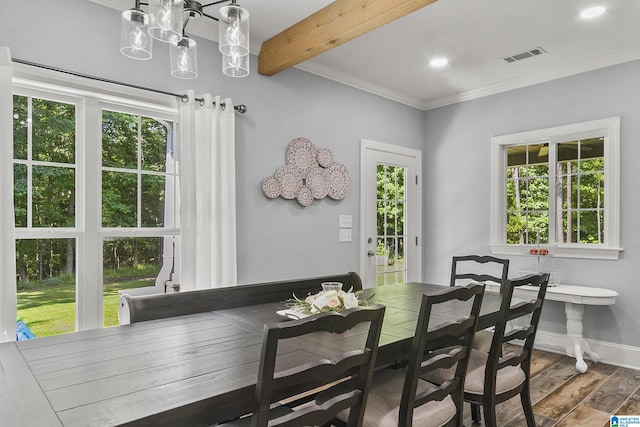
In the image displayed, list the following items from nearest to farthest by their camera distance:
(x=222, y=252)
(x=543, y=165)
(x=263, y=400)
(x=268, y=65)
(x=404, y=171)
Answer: (x=263, y=400) → (x=222, y=252) → (x=268, y=65) → (x=543, y=165) → (x=404, y=171)

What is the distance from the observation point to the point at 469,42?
3473mm

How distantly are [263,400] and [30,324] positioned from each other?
7.17 ft

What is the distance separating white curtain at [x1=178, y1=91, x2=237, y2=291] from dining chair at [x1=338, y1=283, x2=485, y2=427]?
5.07ft

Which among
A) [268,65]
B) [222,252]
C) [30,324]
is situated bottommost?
[30,324]

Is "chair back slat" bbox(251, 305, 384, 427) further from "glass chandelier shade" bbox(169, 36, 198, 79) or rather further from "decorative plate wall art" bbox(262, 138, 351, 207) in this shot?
"decorative plate wall art" bbox(262, 138, 351, 207)

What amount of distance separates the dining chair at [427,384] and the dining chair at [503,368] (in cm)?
22

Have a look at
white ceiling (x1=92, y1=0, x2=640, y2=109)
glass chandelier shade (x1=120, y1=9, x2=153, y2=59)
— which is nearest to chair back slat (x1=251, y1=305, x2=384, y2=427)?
glass chandelier shade (x1=120, y1=9, x2=153, y2=59)

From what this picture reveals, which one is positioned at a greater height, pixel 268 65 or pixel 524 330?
pixel 268 65

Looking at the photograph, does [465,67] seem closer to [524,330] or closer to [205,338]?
[524,330]

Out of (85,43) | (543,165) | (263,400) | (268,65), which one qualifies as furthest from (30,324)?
(543,165)

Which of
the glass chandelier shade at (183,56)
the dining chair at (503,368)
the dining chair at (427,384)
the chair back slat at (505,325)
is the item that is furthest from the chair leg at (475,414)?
the glass chandelier shade at (183,56)

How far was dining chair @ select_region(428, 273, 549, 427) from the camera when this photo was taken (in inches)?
79.1

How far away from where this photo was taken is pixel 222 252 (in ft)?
10.2

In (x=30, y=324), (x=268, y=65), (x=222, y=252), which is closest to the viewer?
(x=30, y=324)
